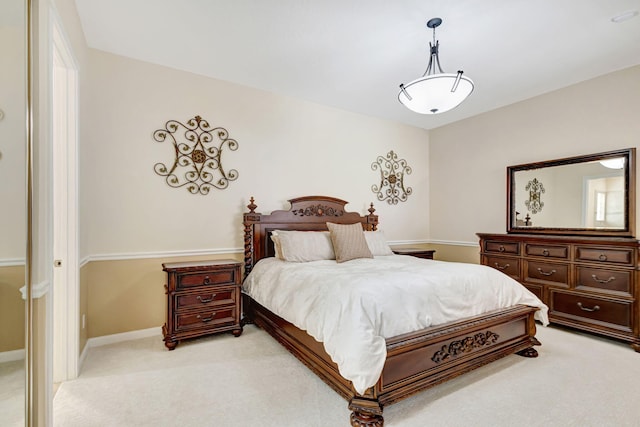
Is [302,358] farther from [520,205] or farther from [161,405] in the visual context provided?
[520,205]

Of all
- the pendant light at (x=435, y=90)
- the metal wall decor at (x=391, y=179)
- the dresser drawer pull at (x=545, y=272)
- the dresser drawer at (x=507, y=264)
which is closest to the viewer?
the pendant light at (x=435, y=90)

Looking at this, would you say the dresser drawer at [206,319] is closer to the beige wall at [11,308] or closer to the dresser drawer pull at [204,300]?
the dresser drawer pull at [204,300]

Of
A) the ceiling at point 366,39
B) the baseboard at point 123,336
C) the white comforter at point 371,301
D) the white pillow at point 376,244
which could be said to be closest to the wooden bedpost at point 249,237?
the white comforter at point 371,301

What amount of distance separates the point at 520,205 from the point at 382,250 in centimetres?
200

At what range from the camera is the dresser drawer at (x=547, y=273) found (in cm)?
326

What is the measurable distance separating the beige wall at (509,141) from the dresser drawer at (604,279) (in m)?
1.26

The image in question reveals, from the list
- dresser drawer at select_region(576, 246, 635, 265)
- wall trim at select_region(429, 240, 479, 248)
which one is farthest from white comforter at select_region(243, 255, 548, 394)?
wall trim at select_region(429, 240, 479, 248)

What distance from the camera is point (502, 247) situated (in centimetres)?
383

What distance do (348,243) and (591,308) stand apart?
2.54 meters

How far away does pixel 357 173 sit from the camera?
4594 mm

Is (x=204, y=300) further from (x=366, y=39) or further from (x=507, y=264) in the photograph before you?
(x=507, y=264)

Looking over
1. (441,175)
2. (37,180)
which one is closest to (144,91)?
(37,180)

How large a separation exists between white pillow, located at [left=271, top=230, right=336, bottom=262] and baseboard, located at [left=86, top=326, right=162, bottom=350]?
58.3 inches

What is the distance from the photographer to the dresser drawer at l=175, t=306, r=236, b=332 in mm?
2828
